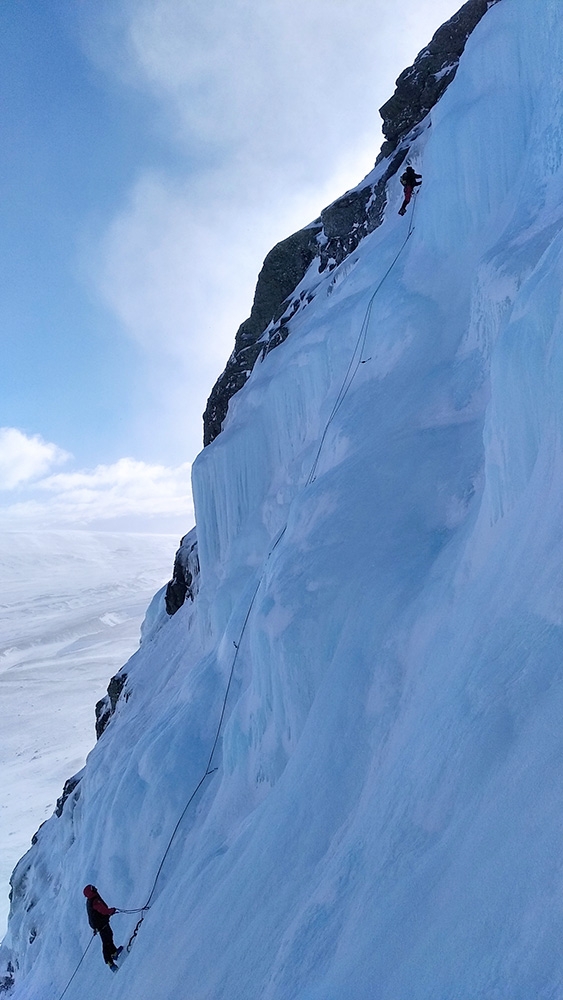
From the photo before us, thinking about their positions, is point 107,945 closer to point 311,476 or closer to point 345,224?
point 311,476

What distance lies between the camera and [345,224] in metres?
14.4

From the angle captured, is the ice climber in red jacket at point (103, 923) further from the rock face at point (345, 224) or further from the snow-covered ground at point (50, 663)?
the snow-covered ground at point (50, 663)

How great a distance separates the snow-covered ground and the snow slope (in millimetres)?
15288

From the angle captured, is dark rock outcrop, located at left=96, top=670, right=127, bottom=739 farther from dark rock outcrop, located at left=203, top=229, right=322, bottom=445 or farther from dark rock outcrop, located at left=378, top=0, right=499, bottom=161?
dark rock outcrop, located at left=378, top=0, right=499, bottom=161

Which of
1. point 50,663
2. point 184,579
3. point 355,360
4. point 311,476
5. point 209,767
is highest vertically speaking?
point 355,360

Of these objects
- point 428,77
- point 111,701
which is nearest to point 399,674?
point 111,701

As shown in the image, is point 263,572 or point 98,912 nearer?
point 98,912

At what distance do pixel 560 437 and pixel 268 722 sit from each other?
404 centimetres

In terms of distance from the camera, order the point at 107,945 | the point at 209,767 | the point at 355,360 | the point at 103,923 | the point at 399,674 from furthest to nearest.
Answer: the point at 355,360
the point at 209,767
the point at 103,923
the point at 107,945
the point at 399,674

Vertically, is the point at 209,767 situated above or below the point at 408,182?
below

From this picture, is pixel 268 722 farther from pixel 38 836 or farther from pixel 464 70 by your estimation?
pixel 38 836

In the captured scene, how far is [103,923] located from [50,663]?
53.0 metres

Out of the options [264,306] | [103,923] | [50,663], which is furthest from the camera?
[50,663]

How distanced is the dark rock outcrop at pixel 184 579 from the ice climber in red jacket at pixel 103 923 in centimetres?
909
